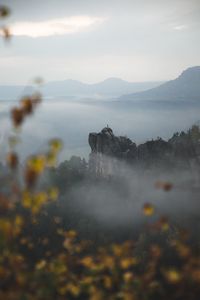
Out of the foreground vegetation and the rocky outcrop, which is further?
the rocky outcrop

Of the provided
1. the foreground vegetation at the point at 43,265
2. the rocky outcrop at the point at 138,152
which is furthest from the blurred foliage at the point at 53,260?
the rocky outcrop at the point at 138,152

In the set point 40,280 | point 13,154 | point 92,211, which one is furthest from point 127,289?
point 92,211

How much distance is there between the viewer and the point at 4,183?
346 inches

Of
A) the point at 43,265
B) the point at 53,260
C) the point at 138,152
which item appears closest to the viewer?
the point at 53,260

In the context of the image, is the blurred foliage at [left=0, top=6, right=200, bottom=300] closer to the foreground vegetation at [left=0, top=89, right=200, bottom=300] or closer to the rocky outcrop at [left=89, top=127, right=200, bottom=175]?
the foreground vegetation at [left=0, top=89, right=200, bottom=300]

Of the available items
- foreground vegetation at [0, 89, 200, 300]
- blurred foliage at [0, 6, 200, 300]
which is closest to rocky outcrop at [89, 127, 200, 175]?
blurred foliage at [0, 6, 200, 300]

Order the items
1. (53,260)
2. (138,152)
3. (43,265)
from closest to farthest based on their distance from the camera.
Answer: (53,260)
(43,265)
(138,152)

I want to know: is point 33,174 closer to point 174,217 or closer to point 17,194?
point 17,194

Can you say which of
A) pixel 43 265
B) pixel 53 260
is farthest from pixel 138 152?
pixel 53 260

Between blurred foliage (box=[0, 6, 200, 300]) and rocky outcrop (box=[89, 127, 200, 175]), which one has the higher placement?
rocky outcrop (box=[89, 127, 200, 175])

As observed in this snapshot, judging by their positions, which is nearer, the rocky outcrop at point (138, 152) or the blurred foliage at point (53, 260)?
the blurred foliage at point (53, 260)

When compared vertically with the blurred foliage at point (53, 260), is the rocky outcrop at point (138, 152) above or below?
above

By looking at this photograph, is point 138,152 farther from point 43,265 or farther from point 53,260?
point 53,260

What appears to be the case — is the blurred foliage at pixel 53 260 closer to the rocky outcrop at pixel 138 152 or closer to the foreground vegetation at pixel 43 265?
the foreground vegetation at pixel 43 265
